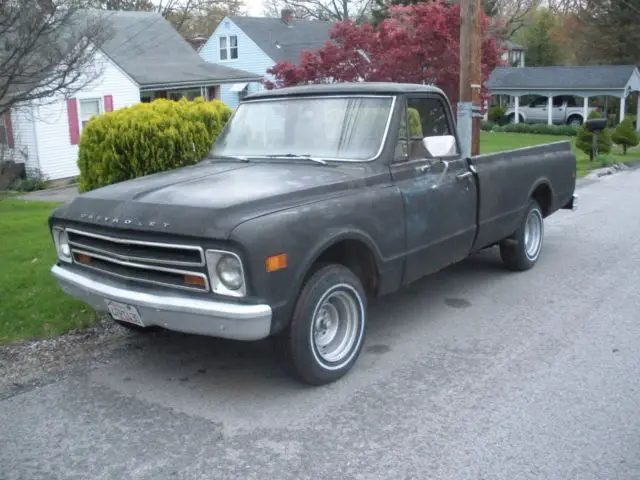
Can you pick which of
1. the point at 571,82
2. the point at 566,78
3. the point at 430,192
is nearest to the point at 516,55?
the point at 566,78

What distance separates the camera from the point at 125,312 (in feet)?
15.0

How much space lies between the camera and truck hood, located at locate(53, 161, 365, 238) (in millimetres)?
4254

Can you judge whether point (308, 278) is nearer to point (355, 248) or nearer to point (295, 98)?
point (355, 248)

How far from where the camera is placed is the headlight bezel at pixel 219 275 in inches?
163

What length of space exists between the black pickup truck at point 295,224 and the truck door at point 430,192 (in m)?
0.02

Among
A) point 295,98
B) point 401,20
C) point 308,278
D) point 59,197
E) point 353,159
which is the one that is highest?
point 401,20

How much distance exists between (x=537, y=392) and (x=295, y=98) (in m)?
3.04

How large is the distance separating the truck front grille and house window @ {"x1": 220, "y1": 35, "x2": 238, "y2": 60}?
119 feet

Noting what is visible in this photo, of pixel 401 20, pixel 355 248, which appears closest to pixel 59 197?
pixel 401 20

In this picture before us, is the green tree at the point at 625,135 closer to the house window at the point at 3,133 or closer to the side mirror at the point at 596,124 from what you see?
the side mirror at the point at 596,124

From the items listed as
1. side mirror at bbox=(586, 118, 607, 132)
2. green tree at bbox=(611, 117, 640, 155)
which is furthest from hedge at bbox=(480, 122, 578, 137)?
side mirror at bbox=(586, 118, 607, 132)

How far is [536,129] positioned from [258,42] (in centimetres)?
1526

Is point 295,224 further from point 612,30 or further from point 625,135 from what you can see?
→ point 612,30

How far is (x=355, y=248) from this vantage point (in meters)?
5.05
